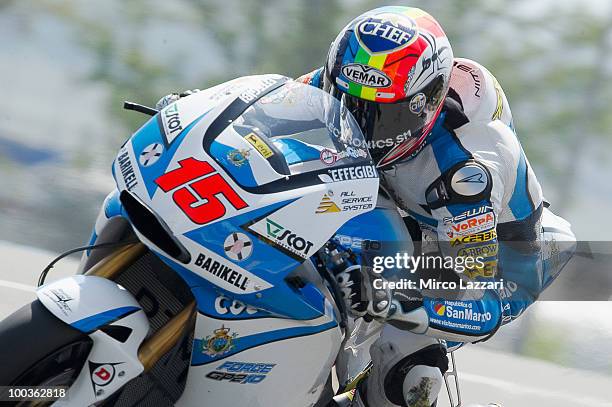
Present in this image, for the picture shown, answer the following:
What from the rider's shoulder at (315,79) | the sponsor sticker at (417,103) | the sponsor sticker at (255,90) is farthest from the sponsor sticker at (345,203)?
the rider's shoulder at (315,79)

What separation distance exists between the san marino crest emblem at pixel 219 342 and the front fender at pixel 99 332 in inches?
6.3

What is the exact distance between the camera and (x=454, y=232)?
3.07m

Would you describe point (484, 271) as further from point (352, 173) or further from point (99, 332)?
point (99, 332)

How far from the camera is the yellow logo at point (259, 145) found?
2.39 m

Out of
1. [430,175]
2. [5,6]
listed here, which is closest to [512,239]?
[430,175]

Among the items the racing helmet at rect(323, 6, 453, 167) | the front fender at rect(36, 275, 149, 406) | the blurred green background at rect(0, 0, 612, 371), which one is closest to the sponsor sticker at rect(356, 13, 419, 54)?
the racing helmet at rect(323, 6, 453, 167)

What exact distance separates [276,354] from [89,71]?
416cm

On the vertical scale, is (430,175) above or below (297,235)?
below

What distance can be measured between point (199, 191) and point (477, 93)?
156 cm

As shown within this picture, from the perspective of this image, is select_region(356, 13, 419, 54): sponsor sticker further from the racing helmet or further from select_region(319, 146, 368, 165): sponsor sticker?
select_region(319, 146, 368, 165): sponsor sticker

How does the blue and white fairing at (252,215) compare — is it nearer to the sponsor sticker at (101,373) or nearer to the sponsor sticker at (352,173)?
the sponsor sticker at (352,173)

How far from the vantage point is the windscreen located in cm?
243

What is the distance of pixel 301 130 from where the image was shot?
2523 millimetres

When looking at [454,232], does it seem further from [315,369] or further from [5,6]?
[5,6]
